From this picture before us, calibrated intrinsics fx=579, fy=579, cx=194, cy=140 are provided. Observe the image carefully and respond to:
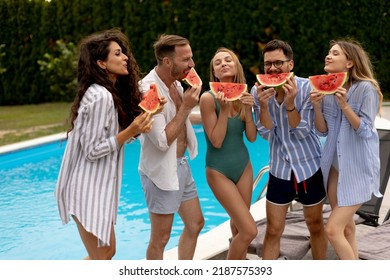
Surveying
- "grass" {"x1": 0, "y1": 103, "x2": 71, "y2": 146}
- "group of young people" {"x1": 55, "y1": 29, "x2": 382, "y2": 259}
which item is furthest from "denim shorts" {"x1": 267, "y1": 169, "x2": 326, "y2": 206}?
"grass" {"x1": 0, "y1": 103, "x2": 71, "y2": 146}

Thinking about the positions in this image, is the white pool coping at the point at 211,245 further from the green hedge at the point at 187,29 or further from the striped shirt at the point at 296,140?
the green hedge at the point at 187,29

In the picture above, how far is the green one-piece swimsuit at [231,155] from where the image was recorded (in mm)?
3982

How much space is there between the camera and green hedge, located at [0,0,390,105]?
51.3 ft

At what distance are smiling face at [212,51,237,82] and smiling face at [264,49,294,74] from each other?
1.11 feet

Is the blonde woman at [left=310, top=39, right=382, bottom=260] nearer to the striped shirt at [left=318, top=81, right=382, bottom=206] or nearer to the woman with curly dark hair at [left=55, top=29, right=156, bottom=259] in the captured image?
the striped shirt at [left=318, top=81, right=382, bottom=206]

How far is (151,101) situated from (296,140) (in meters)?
1.09

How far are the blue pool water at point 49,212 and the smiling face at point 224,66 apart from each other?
6.41 ft

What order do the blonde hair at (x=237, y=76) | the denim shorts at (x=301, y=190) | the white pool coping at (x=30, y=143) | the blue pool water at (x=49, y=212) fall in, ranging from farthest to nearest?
the white pool coping at (x=30, y=143), the blue pool water at (x=49, y=212), the blonde hair at (x=237, y=76), the denim shorts at (x=301, y=190)

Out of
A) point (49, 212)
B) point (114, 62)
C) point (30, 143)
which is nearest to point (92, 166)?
point (114, 62)

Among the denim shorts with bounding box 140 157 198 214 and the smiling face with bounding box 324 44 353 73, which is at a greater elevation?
the smiling face with bounding box 324 44 353 73

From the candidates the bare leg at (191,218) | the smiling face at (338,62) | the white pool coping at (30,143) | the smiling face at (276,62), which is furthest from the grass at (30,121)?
the smiling face at (338,62)

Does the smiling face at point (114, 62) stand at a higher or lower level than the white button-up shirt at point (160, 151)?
higher
